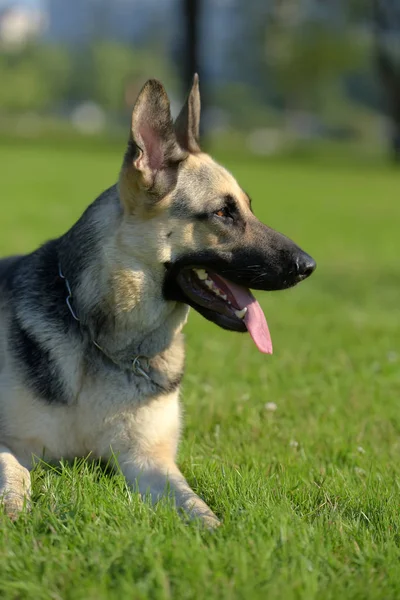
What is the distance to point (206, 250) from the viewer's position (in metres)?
4.04

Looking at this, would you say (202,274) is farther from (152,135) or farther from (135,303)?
(152,135)

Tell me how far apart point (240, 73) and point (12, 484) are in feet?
446

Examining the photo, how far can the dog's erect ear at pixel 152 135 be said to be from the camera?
3.82 meters

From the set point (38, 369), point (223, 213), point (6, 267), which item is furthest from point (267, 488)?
point (6, 267)

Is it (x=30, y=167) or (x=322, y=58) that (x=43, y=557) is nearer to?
(x=30, y=167)

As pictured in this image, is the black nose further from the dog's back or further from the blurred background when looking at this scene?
the blurred background

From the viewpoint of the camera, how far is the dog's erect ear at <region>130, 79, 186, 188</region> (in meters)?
3.82

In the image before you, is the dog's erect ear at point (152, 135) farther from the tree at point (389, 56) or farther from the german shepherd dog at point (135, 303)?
the tree at point (389, 56)

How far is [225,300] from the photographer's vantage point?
13.7 feet

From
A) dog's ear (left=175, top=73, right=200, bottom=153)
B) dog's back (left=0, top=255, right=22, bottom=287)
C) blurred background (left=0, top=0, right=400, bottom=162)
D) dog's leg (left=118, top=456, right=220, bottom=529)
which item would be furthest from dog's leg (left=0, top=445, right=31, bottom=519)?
blurred background (left=0, top=0, right=400, bottom=162)

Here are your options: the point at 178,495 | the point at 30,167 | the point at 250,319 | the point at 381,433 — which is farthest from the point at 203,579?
the point at 30,167

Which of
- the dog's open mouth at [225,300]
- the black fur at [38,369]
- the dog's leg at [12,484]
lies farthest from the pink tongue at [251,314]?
the dog's leg at [12,484]

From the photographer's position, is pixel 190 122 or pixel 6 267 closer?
pixel 190 122

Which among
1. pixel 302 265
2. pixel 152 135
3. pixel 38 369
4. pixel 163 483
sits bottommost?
pixel 163 483
